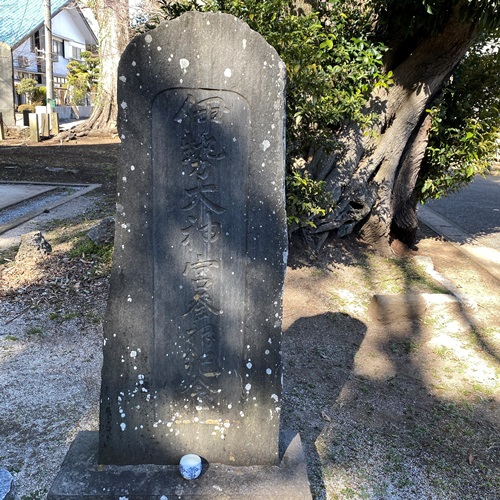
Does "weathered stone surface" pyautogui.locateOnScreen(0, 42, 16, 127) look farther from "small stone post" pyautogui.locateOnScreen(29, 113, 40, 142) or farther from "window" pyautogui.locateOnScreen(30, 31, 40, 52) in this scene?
"window" pyautogui.locateOnScreen(30, 31, 40, 52)

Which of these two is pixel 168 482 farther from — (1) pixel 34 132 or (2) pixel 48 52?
(2) pixel 48 52

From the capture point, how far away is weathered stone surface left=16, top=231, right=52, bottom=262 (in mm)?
5516

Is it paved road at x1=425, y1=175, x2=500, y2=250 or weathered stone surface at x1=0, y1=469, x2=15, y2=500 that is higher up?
weathered stone surface at x1=0, y1=469, x2=15, y2=500

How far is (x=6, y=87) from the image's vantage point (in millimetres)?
17391

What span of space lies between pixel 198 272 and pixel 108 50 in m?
16.5

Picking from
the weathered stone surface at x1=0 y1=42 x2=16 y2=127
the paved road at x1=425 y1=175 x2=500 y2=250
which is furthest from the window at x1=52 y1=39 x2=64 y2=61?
the paved road at x1=425 y1=175 x2=500 y2=250

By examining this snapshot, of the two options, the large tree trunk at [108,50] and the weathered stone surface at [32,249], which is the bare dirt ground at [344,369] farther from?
the large tree trunk at [108,50]

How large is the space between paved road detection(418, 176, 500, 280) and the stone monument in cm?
512

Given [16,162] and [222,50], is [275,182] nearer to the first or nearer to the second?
[222,50]

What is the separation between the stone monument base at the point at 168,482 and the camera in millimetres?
2203

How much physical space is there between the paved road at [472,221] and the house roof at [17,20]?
25.2 m

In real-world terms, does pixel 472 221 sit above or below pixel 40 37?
below

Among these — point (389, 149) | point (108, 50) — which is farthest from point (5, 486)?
point (108, 50)

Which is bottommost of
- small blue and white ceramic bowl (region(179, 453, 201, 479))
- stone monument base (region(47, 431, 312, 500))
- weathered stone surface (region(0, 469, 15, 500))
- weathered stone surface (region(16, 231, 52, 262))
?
weathered stone surface (region(16, 231, 52, 262))
